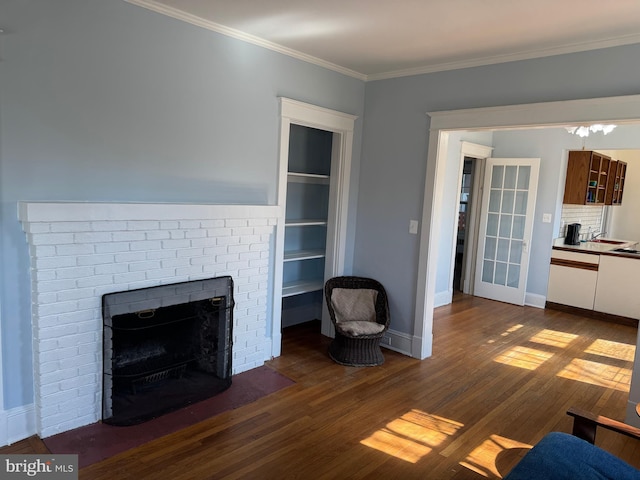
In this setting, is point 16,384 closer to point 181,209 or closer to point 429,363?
point 181,209

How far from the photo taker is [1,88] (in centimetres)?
234

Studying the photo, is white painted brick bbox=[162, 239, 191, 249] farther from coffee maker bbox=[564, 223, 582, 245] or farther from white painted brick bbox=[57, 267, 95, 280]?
coffee maker bbox=[564, 223, 582, 245]

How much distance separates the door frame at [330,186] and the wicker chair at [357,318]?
205 millimetres

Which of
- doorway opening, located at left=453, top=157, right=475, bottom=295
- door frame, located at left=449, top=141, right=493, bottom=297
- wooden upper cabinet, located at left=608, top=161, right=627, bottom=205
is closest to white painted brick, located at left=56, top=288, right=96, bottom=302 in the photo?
door frame, located at left=449, top=141, right=493, bottom=297

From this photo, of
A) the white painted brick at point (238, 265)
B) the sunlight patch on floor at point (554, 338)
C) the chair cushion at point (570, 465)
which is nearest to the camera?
the chair cushion at point (570, 465)

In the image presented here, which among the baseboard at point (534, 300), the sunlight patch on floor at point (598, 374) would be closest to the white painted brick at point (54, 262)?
the sunlight patch on floor at point (598, 374)

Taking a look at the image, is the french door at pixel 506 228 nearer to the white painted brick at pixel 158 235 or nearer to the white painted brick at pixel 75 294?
the white painted brick at pixel 158 235

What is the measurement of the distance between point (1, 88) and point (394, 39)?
8.09ft

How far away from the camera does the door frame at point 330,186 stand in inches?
148

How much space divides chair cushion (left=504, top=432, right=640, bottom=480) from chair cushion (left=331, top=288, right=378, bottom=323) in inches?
96.0

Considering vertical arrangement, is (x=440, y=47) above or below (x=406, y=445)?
above

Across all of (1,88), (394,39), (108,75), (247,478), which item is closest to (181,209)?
(108,75)

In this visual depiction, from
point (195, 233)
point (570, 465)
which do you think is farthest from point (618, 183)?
point (195, 233)

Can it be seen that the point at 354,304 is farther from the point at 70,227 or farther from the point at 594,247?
the point at 594,247
